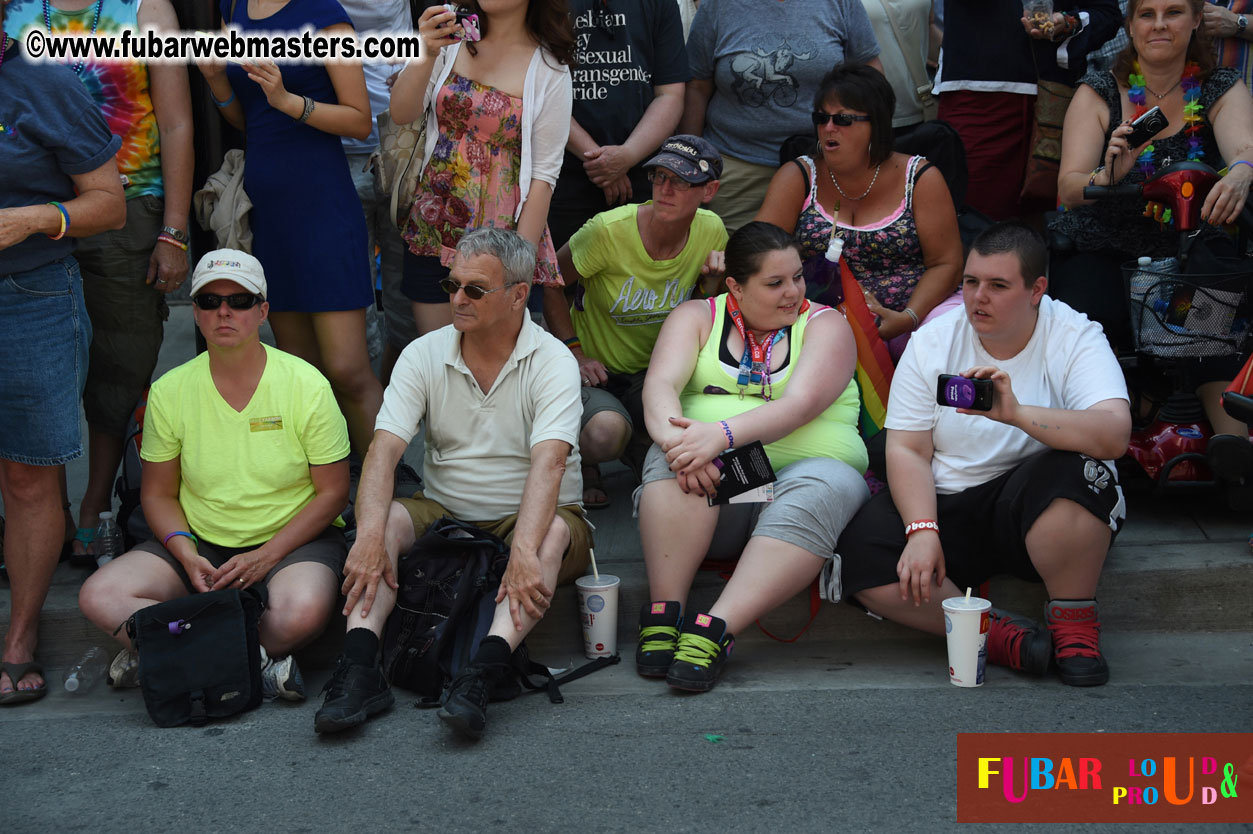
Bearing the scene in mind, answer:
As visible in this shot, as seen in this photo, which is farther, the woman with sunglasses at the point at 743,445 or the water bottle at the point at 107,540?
the water bottle at the point at 107,540

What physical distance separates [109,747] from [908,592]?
2.32 m

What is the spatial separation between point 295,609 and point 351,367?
3.28 ft

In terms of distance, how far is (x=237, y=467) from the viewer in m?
4.16

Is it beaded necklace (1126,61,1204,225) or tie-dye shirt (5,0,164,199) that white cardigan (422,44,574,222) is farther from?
beaded necklace (1126,61,1204,225)

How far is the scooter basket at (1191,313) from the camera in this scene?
4.25 m

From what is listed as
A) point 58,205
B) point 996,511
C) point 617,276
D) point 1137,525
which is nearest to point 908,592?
point 996,511

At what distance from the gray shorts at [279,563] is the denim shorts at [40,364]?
392 mm

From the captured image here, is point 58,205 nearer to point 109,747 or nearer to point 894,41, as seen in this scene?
point 109,747

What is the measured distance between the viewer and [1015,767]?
10.8ft

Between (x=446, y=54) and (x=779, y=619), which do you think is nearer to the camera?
(x=779, y=619)

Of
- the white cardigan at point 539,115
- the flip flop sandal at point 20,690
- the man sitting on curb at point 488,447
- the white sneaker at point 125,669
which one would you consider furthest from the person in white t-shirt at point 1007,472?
the flip flop sandal at point 20,690

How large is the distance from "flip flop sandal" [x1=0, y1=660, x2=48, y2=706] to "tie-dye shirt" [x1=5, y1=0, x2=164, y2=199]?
1.58 meters

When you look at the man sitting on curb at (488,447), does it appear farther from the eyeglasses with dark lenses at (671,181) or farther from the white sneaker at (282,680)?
the eyeglasses with dark lenses at (671,181)

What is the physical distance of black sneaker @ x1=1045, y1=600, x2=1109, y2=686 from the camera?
378cm
